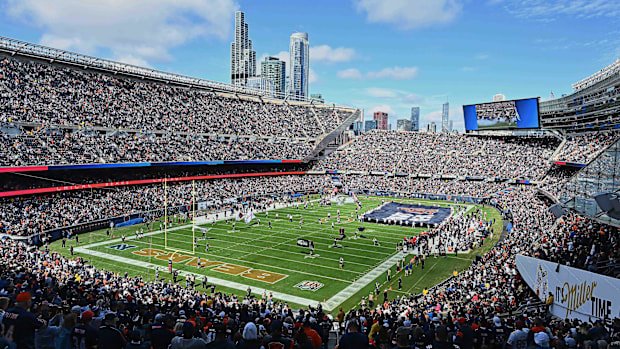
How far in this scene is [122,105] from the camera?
5391cm

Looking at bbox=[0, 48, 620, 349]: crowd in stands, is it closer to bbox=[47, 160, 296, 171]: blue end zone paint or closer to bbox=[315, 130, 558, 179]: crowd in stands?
bbox=[315, 130, 558, 179]: crowd in stands

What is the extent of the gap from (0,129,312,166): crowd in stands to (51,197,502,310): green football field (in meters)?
9.52

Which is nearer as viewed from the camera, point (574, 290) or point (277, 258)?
point (574, 290)

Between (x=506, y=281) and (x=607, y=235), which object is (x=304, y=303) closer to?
(x=506, y=281)

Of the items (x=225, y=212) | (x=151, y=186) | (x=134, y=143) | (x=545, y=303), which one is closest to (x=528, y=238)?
(x=545, y=303)

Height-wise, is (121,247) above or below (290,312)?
below

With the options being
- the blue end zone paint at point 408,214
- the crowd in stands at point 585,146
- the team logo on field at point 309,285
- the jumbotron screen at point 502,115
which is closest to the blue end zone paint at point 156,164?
the blue end zone paint at point 408,214

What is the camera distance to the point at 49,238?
108ft

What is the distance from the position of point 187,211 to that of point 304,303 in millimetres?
28724

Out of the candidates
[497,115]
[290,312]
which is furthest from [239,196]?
A: [290,312]

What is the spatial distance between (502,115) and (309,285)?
52890 mm

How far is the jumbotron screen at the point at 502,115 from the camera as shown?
A: 6134 cm

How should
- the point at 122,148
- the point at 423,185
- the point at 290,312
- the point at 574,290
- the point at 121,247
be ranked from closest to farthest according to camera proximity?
the point at 290,312
the point at 574,290
the point at 121,247
the point at 122,148
the point at 423,185

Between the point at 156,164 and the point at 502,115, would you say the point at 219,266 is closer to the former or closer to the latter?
the point at 156,164
